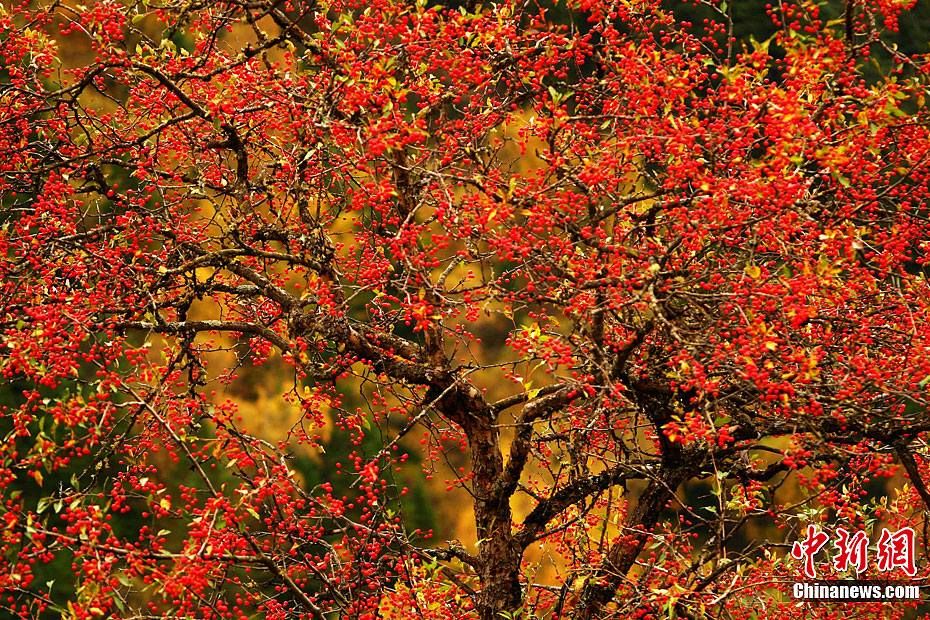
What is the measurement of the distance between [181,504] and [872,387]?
11.4 m

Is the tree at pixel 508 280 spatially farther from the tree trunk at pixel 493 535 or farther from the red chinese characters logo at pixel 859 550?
the red chinese characters logo at pixel 859 550

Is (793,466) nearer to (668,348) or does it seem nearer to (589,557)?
(668,348)

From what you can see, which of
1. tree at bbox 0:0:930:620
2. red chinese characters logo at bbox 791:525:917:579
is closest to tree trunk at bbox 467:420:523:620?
tree at bbox 0:0:930:620

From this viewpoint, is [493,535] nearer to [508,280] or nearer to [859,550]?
[508,280]

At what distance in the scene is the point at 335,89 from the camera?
591 centimetres

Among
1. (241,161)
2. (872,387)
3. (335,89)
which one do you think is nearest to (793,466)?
(872,387)

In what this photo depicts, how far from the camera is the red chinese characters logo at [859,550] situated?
682 centimetres

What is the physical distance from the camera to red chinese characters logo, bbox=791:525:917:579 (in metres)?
6.82

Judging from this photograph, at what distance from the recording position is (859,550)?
22.9 ft
